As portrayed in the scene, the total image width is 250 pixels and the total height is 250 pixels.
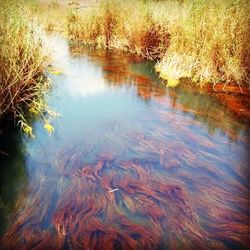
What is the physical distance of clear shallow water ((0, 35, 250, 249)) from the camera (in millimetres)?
2838

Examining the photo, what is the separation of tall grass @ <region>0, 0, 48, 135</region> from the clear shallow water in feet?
1.54

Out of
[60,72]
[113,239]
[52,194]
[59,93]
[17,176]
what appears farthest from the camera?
[60,72]

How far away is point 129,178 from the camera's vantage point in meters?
3.69

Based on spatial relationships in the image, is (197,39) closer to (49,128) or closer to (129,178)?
(49,128)

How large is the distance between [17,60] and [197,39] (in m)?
4.20

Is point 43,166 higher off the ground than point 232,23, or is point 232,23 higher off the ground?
point 232,23

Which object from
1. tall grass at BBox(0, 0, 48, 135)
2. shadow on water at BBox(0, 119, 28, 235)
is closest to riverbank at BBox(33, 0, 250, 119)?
tall grass at BBox(0, 0, 48, 135)

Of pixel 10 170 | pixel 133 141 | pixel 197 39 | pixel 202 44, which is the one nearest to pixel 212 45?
pixel 202 44

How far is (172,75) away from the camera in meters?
7.58

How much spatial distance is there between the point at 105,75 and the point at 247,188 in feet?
17.2

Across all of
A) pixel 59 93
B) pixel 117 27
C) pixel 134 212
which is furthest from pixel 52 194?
pixel 117 27

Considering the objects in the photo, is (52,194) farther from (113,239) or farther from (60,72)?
(60,72)

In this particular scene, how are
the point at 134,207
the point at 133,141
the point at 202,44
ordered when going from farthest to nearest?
the point at 202,44 → the point at 133,141 → the point at 134,207

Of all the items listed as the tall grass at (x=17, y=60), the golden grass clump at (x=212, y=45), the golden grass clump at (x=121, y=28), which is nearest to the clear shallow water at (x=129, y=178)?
the tall grass at (x=17, y=60)
